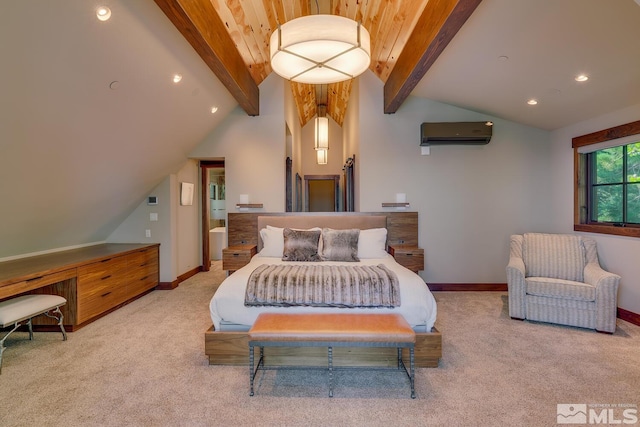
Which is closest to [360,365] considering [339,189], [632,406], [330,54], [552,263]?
[632,406]

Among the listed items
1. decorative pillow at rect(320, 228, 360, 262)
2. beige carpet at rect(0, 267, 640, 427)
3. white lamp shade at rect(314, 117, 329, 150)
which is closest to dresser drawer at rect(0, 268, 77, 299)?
beige carpet at rect(0, 267, 640, 427)

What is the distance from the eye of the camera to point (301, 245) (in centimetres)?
361

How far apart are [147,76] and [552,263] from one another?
15.4 ft

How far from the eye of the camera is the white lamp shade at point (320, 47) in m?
2.08

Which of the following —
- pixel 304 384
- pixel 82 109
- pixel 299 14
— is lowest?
pixel 304 384

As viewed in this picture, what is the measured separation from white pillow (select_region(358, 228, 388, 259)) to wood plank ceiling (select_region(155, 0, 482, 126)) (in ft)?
5.82

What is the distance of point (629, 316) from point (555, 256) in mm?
870

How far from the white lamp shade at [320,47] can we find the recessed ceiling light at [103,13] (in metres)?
1.07

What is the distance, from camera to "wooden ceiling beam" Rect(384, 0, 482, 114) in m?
2.27

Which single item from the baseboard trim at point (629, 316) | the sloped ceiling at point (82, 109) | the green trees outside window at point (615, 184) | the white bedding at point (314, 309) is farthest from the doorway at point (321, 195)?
the white bedding at point (314, 309)

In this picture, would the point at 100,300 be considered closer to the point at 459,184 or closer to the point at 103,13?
the point at 103,13

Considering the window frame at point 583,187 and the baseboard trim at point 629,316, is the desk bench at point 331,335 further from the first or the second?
the window frame at point 583,187

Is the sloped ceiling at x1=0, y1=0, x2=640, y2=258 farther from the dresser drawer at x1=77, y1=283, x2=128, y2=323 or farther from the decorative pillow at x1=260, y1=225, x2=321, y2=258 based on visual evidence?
the decorative pillow at x1=260, y1=225, x2=321, y2=258

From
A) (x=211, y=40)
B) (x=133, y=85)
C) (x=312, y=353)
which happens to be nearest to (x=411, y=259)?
(x=312, y=353)
